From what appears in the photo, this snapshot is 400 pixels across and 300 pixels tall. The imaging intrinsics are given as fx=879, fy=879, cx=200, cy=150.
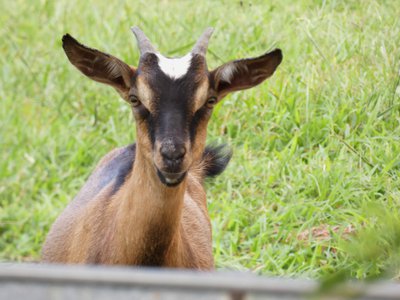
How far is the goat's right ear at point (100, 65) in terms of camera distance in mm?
4278

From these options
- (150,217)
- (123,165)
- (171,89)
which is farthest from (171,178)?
(123,165)

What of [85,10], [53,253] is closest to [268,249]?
[53,253]

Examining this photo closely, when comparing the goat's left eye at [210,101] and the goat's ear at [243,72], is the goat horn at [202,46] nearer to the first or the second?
the goat's ear at [243,72]

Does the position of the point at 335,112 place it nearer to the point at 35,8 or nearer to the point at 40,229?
the point at 40,229

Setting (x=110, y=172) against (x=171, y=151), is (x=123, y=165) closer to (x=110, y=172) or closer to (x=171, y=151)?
(x=110, y=172)

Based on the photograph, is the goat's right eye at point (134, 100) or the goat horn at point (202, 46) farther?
the goat horn at point (202, 46)

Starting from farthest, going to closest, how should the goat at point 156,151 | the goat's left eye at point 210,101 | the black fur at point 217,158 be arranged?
1. the black fur at point 217,158
2. the goat's left eye at point 210,101
3. the goat at point 156,151

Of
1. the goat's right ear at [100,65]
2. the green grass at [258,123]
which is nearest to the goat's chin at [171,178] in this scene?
the goat's right ear at [100,65]

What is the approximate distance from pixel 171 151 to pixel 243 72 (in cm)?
83

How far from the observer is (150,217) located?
4.10 meters

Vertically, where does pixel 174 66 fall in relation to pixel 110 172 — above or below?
above

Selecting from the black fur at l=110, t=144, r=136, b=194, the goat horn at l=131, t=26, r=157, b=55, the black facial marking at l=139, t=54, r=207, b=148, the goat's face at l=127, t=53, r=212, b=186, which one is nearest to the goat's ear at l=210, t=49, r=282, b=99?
the goat's face at l=127, t=53, r=212, b=186

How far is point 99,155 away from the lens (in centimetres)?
697

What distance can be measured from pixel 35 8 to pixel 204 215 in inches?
157
